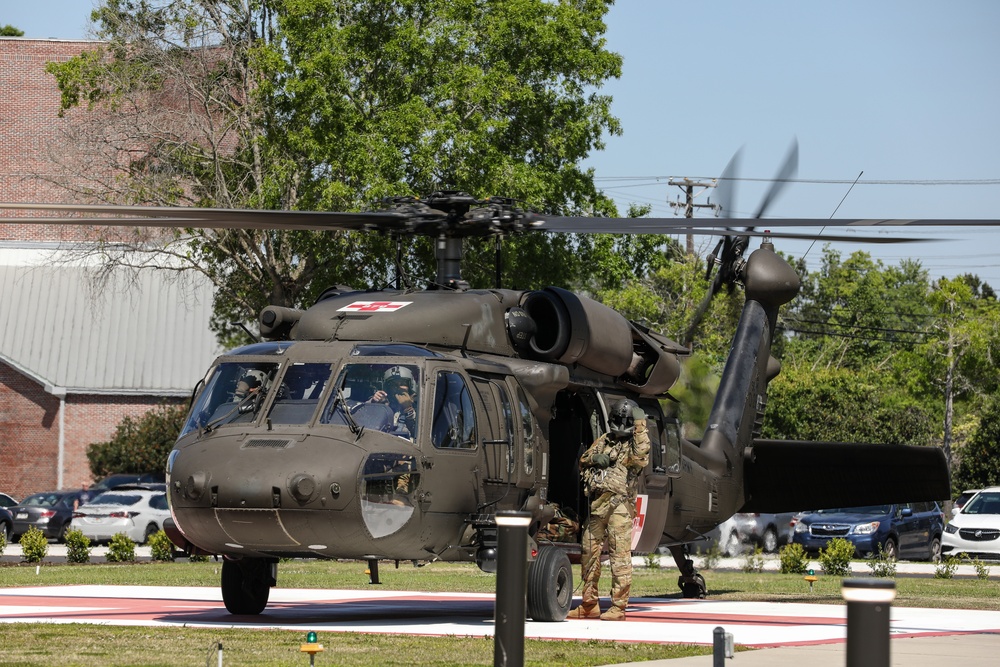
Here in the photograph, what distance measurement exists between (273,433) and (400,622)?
2427 mm

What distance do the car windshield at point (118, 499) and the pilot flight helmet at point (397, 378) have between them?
84.5 feet

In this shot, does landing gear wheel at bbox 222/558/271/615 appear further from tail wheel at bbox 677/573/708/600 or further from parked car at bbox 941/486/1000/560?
parked car at bbox 941/486/1000/560

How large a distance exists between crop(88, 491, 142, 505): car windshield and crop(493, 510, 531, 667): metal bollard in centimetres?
3089

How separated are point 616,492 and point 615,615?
3.92 ft

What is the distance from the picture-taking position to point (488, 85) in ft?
104

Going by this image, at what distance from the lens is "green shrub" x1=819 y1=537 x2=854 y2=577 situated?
24.4 metres

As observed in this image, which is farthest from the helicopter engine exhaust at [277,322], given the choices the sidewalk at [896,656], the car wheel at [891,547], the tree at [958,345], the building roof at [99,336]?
the building roof at [99,336]

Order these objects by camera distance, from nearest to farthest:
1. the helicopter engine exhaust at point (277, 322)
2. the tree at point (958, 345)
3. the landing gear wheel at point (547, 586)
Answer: the landing gear wheel at point (547, 586) → the helicopter engine exhaust at point (277, 322) → the tree at point (958, 345)

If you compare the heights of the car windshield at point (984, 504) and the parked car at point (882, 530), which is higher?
the car windshield at point (984, 504)

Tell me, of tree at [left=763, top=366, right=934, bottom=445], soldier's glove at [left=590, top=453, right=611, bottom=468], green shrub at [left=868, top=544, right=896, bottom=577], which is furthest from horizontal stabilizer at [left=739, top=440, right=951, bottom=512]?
tree at [left=763, top=366, right=934, bottom=445]

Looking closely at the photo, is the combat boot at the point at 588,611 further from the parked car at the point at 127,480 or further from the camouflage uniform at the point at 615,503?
the parked car at the point at 127,480

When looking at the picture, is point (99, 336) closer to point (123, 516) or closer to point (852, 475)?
point (123, 516)

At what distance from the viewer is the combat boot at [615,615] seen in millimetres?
13945

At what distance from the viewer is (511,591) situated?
293 inches
